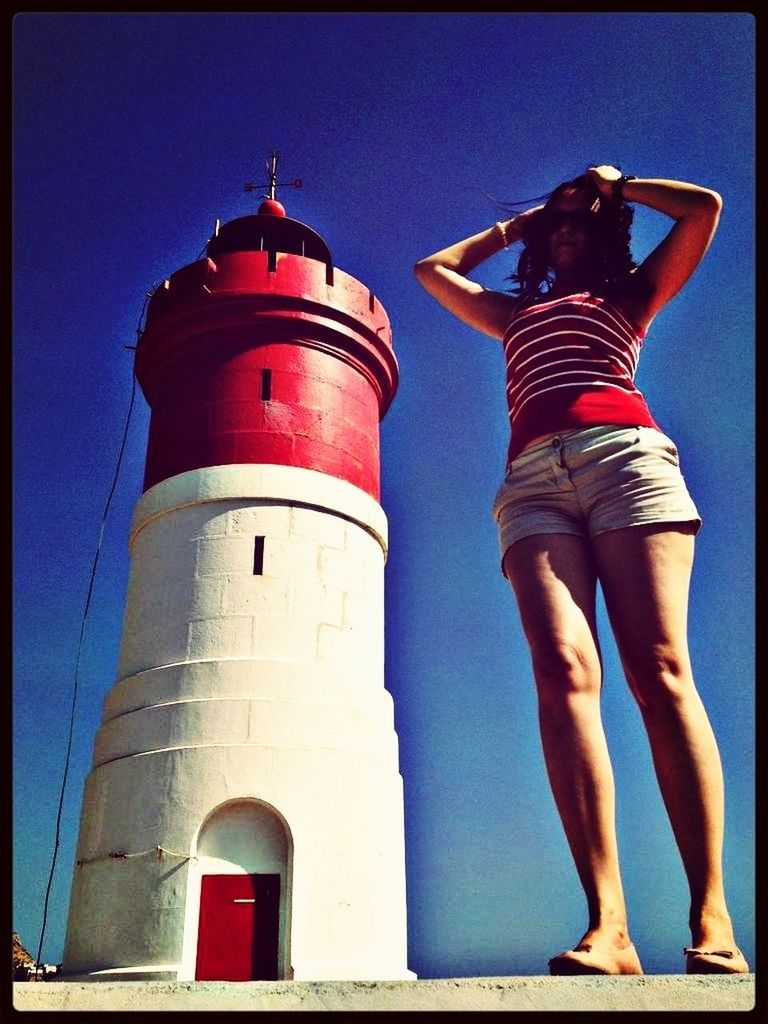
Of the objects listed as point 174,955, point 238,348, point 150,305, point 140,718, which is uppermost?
point 150,305

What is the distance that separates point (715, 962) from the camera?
2521 mm

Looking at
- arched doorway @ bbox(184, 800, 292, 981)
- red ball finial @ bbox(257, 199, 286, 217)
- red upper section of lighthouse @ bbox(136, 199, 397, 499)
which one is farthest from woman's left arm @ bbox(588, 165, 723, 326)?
red ball finial @ bbox(257, 199, 286, 217)

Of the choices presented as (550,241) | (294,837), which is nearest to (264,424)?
(294,837)

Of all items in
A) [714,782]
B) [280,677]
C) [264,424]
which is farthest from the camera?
[264,424]

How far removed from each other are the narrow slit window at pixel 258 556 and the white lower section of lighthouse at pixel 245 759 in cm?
2

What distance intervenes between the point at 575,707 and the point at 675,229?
1.68 metres

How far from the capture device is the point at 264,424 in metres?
11.9

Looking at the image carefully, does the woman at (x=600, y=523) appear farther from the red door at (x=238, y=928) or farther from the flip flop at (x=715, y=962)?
the red door at (x=238, y=928)

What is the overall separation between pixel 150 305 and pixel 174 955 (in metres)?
8.39

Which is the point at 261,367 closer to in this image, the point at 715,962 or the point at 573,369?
the point at 573,369

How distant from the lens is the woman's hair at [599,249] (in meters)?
3.47

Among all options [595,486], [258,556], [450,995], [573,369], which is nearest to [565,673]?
[595,486]
